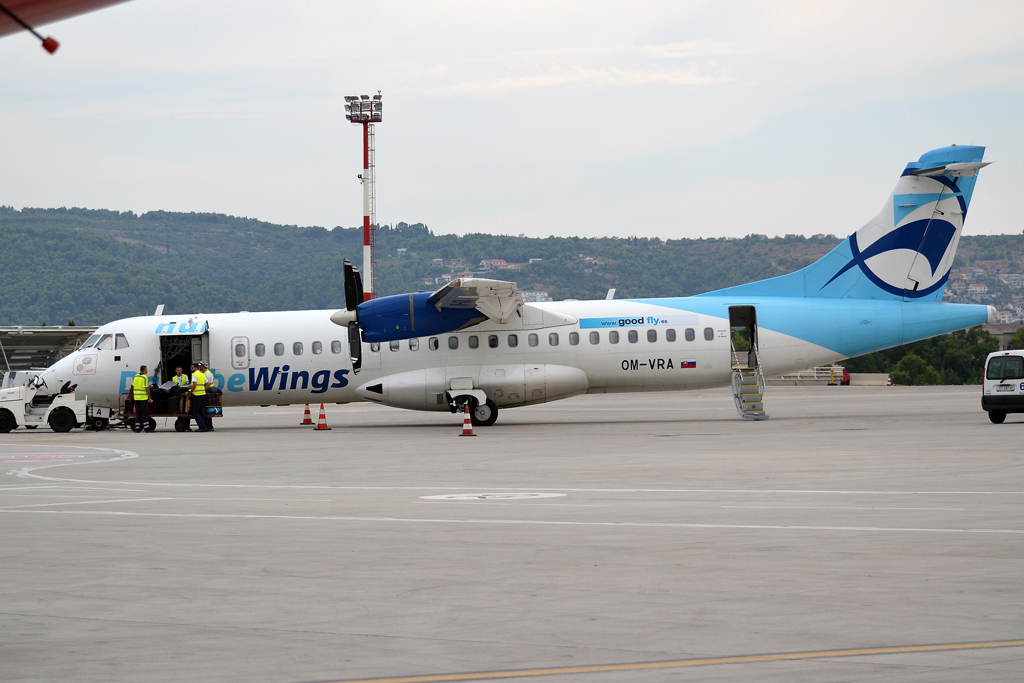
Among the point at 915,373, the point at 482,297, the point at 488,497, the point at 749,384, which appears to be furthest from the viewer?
the point at 915,373

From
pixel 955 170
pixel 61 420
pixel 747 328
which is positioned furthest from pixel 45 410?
pixel 955 170

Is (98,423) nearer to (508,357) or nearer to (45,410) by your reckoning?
(45,410)

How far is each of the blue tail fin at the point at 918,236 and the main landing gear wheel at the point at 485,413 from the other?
8589 millimetres

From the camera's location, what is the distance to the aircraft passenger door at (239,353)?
26.2m

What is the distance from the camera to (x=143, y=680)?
4805 millimetres

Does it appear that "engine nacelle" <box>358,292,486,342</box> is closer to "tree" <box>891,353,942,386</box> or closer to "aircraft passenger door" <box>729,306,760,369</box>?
"aircraft passenger door" <box>729,306,760,369</box>

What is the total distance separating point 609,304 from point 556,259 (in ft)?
479

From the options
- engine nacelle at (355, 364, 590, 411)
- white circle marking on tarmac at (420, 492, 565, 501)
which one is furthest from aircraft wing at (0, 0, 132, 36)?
engine nacelle at (355, 364, 590, 411)

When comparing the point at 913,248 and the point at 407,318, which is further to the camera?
the point at 913,248

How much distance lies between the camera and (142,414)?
26.1m

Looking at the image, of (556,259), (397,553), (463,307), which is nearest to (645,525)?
(397,553)

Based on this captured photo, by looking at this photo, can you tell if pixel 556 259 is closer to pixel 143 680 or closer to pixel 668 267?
pixel 668 267

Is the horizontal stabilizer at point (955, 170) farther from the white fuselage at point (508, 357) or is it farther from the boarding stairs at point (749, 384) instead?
the boarding stairs at point (749, 384)

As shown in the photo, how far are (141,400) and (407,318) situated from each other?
297 inches
